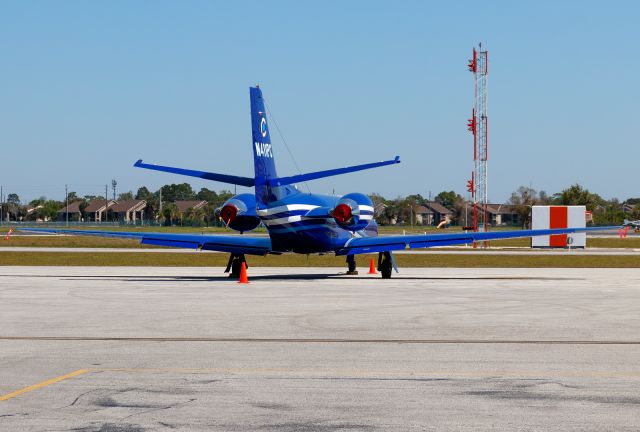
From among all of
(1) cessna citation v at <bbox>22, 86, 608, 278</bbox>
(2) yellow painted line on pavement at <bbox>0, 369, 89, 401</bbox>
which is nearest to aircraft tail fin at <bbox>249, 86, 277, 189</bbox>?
(1) cessna citation v at <bbox>22, 86, 608, 278</bbox>

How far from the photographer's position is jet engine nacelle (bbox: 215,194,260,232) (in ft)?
120

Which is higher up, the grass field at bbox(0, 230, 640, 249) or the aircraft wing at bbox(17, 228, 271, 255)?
the aircraft wing at bbox(17, 228, 271, 255)

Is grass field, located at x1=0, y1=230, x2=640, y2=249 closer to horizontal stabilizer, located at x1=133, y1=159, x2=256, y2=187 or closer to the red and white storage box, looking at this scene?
the red and white storage box

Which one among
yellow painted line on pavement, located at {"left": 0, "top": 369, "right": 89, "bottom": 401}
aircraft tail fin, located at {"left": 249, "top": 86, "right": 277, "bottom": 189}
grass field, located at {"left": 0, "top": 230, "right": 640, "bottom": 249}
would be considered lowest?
yellow painted line on pavement, located at {"left": 0, "top": 369, "right": 89, "bottom": 401}

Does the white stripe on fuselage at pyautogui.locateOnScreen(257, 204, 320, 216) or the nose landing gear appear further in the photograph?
the nose landing gear

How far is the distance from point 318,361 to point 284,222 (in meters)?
23.7

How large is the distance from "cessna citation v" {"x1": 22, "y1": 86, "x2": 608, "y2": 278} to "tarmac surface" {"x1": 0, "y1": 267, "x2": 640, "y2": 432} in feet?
27.2

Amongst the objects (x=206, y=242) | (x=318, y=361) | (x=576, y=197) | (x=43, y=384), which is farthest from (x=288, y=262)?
(x=576, y=197)

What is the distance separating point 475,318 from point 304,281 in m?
16.0

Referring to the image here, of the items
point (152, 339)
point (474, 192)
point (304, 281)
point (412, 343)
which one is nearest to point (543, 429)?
point (412, 343)

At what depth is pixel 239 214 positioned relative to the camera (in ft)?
121

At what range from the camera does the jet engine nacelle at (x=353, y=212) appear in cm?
3700

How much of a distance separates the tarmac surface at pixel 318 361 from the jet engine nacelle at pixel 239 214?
8286mm

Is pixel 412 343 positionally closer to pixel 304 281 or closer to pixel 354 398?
pixel 354 398
